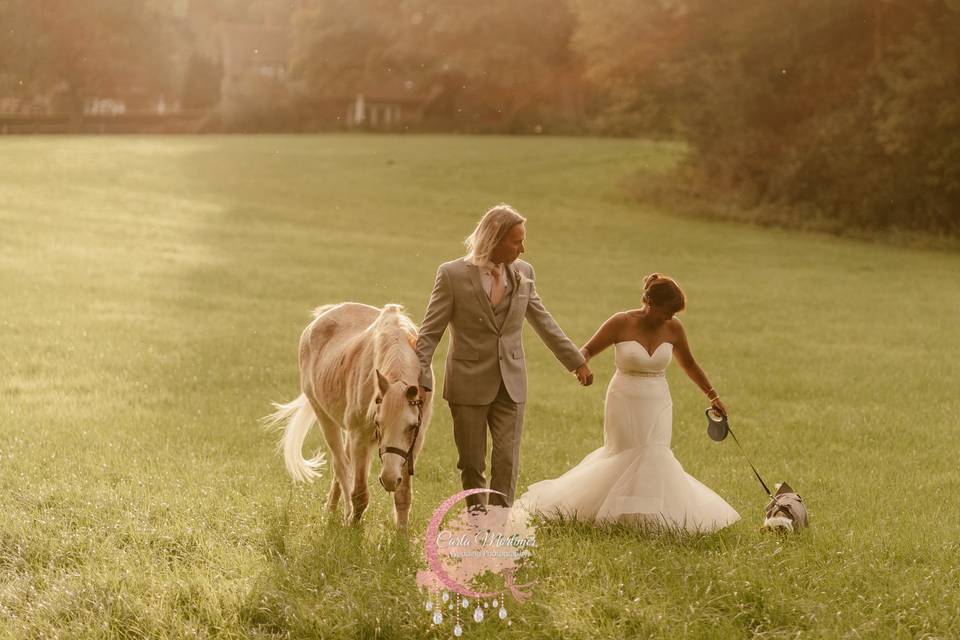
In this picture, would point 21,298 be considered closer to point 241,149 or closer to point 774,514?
point 774,514

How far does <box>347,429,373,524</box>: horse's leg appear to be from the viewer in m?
7.14

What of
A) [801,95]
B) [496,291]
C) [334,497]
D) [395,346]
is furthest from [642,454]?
[801,95]

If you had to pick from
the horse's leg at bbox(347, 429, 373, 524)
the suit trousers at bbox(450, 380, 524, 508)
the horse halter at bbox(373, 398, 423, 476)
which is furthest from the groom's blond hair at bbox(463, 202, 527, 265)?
the horse's leg at bbox(347, 429, 373, 524)

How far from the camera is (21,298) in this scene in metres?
18.8

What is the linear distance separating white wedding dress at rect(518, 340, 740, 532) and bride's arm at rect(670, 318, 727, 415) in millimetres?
130

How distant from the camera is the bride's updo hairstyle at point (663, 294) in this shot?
294 inches

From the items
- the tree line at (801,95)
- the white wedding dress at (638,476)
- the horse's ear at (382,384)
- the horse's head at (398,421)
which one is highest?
the tree line at (801,95)

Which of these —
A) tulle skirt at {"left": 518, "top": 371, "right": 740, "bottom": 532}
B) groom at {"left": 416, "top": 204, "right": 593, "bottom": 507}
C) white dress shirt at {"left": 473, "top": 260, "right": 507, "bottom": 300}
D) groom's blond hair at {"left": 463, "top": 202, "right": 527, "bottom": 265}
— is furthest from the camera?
tulle skirt at {"left": 518, "top": 371, "right": 740, "bottom": 532}

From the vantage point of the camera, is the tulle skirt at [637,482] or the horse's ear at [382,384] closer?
the horse's ear at [382,384]

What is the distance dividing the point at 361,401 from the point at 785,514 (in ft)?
10.7

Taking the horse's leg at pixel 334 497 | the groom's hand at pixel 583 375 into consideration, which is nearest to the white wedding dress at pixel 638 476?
the groom's hand at pixel 583 375

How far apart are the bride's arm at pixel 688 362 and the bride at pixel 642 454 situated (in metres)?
0.01

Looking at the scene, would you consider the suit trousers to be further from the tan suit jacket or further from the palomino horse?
the palomino horse

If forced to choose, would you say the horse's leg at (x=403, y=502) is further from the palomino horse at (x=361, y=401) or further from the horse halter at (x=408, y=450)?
the horse halter at (x=408, y=450)
